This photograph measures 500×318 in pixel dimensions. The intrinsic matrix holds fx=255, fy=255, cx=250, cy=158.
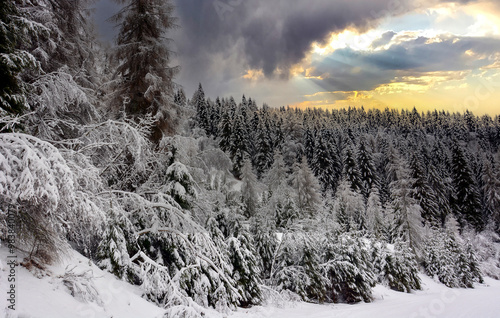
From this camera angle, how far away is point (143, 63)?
10523 millimetres

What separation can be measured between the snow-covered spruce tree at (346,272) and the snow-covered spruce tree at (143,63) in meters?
11.3

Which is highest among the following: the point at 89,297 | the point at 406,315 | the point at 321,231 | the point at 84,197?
the point at 84,197

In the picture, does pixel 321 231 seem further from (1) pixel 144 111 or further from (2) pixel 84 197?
(2) pixel 84 197

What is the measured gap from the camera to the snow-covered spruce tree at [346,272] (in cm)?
1421

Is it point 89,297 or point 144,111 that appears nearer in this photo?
point 89,297

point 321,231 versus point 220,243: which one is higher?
point 220,243

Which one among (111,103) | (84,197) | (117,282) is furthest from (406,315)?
(111,103)

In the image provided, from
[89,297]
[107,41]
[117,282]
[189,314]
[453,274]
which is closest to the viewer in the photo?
[89,297]

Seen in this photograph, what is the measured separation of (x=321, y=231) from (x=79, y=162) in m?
13.8

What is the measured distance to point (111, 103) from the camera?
34.2ft

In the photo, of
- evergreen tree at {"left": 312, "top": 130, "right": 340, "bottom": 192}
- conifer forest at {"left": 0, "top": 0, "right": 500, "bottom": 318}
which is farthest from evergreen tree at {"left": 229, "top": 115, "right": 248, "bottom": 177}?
conifer forest at {"left": 0, "top": 0, "right": 500, "bottom": 318}

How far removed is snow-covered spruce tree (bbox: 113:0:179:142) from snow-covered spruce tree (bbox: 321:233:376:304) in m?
11.3


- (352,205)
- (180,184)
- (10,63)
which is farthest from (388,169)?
(10,63)

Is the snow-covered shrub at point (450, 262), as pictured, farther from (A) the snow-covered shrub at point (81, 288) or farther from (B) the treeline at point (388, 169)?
(A) the snow-covered shrub at point (81, 288)
